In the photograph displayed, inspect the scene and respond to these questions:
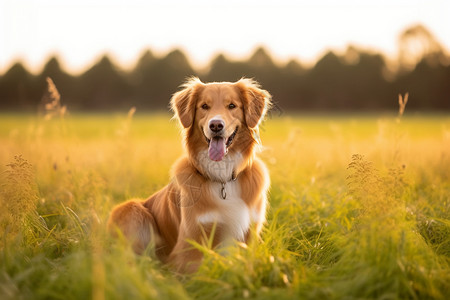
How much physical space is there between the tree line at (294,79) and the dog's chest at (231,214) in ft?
128

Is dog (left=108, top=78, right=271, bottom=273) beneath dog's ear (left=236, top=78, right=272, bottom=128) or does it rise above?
beneath

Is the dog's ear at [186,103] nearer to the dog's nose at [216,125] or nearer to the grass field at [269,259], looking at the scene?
the dog's nose at [216,125]

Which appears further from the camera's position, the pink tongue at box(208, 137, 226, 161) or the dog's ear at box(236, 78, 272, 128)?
the dog's ear at box(236, 78, 272, 128)

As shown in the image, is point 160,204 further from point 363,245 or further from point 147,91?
point 147,91

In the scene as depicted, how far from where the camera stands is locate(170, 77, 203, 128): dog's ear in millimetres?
3852

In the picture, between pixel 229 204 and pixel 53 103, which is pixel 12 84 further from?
pixel 229 204

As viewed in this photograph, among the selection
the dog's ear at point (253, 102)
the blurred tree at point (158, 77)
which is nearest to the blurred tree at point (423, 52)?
the blurred tree at point (158, 77)

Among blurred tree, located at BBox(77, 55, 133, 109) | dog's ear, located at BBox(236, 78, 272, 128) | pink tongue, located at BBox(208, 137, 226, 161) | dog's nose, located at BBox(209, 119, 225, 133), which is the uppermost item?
dog's ear, located at BBox(236, 78, 272, 128)

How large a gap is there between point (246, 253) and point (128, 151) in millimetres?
3917

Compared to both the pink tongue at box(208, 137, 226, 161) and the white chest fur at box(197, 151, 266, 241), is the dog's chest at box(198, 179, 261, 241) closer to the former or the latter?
the white chest fur at box(197, 151, 266, 241)

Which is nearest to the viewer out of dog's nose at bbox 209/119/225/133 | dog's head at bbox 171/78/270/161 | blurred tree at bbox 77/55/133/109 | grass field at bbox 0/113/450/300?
grass field at bbox 0/113/450/300

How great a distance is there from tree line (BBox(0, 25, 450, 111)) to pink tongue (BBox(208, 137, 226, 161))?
38.8 meters

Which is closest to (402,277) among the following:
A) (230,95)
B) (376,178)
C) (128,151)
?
(376,178)

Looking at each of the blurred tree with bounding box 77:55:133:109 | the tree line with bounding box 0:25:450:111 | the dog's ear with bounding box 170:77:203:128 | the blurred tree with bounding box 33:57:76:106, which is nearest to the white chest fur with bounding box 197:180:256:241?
the dog's ear with bounding box 170:77:203:128
